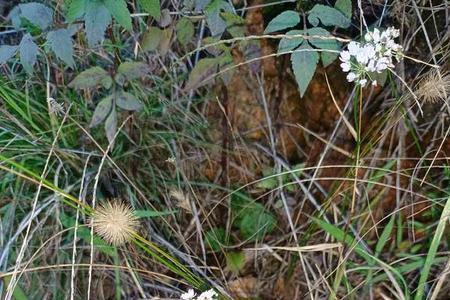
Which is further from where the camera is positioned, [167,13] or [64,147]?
[64,147]

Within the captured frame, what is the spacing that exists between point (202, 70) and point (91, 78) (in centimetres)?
21

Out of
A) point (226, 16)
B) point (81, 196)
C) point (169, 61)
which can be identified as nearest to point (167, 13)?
point (226, 16)

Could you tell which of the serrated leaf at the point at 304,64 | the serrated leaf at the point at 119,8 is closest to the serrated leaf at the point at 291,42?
the serrated leaf at the point at 304,64

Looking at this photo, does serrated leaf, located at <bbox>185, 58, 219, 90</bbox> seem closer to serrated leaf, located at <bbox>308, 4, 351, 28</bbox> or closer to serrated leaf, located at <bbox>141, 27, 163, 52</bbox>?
serrated leaf, located at <bbox>141, 27, 163, 52</bbox>

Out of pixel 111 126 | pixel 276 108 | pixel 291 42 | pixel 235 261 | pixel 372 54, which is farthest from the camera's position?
pixel 276 108

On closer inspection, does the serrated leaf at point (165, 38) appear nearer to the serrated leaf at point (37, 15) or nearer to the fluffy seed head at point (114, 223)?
the serrated leaf at point (37, 15)

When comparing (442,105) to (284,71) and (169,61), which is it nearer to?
(284,71)

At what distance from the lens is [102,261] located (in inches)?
50.2

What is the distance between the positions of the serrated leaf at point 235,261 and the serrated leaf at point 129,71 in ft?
1.41

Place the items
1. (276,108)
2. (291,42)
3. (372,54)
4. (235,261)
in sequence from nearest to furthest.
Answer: (372,54) < (291,42) < (235,261) < (276,108)

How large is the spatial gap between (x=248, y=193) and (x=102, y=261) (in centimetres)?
36

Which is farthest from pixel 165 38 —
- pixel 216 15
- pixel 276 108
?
pixel 276 108

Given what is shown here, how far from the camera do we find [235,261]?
1340mm

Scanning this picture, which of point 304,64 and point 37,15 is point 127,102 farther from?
point 304,64
